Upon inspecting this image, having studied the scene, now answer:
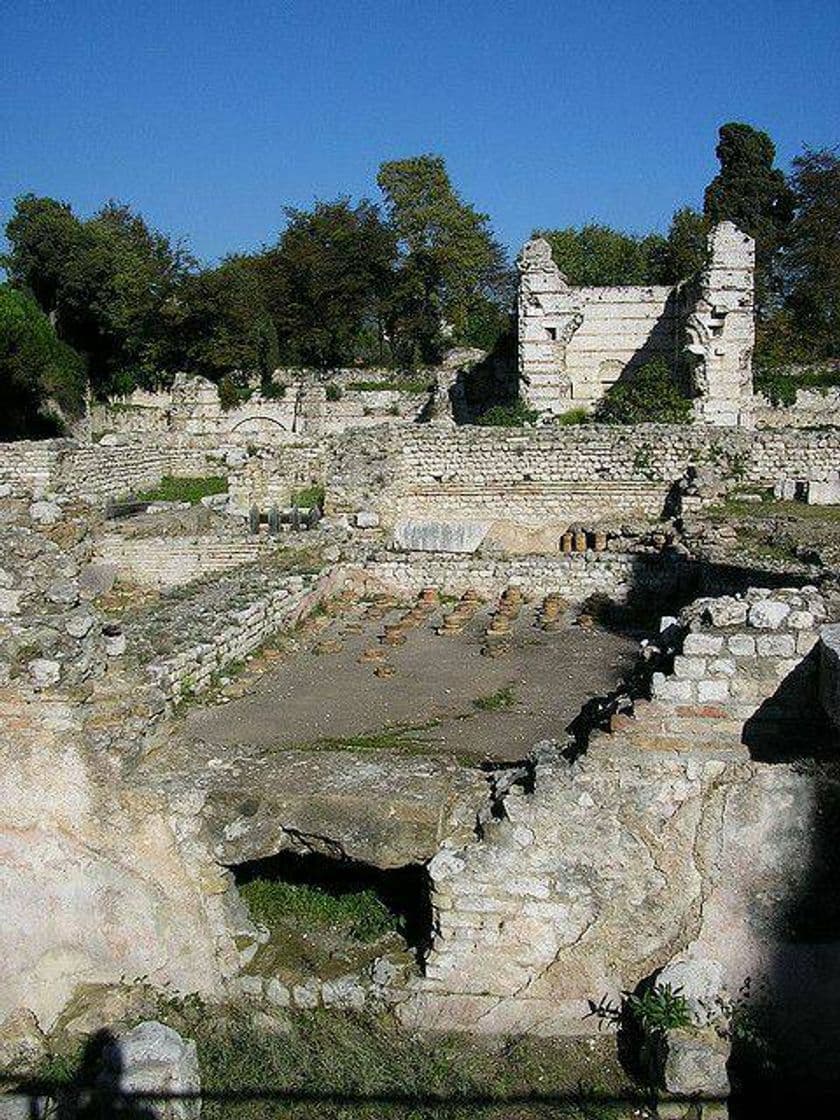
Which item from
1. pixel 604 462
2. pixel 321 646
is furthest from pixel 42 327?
pixel 321 646

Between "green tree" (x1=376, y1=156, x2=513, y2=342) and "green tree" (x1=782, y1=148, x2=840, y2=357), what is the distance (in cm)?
1114

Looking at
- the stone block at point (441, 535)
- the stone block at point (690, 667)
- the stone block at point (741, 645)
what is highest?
the stone block at point (741, 645)

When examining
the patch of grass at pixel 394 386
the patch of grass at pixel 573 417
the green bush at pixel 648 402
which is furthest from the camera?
the patch of grass at pixel 394 386

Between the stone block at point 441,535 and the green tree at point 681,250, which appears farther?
the green tree at point 681,250

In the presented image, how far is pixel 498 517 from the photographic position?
1725 cm

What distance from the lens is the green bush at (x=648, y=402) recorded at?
66.0 ft

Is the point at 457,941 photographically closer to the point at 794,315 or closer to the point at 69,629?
the point at 69,629

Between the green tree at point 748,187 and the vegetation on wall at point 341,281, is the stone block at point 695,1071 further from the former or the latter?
the green tree at point 748,187

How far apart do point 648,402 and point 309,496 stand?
7262 mm

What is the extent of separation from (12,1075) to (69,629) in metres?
2.39

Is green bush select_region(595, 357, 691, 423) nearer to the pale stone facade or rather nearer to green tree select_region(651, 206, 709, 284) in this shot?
the pale stone facade

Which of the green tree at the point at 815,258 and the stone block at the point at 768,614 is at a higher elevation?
the green tree at the point at 815,258

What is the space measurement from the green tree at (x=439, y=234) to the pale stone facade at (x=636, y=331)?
38.3 ft

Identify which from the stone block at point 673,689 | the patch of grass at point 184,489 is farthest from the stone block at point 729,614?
the patch of grass at point 184,489
